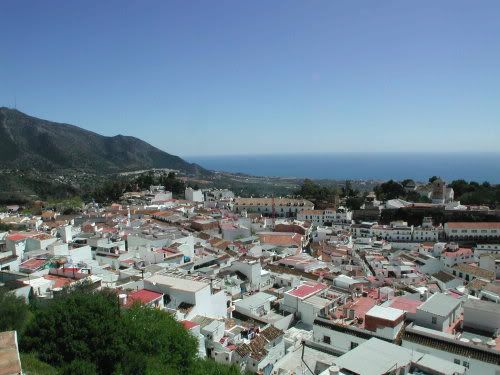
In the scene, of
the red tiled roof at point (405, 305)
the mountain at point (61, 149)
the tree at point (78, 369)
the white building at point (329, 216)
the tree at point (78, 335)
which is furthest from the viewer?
the mountain at point (61, 149)

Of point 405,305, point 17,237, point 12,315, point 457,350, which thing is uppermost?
point 12,315

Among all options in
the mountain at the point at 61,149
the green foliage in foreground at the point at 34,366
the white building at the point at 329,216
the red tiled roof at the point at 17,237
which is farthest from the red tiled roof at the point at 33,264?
the mountain at the point at 61,149

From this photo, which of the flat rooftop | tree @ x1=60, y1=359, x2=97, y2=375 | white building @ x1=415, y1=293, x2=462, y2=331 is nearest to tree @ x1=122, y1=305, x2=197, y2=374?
tree @ x1=60, y1=359, x2=97, y2=375

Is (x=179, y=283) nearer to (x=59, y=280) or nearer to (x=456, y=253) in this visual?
(x=59, y=280)

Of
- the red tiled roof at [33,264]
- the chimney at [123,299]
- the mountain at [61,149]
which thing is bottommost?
the red tiled roof at [33,264]

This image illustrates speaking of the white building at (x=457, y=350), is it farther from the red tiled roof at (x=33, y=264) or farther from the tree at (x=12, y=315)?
the red tiled roof at (x=33, y=264)

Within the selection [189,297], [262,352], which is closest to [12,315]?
[189,297]

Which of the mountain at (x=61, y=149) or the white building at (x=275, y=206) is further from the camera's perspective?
the mountain at (x=61, y=149)

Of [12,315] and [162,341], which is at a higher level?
[12,315]
